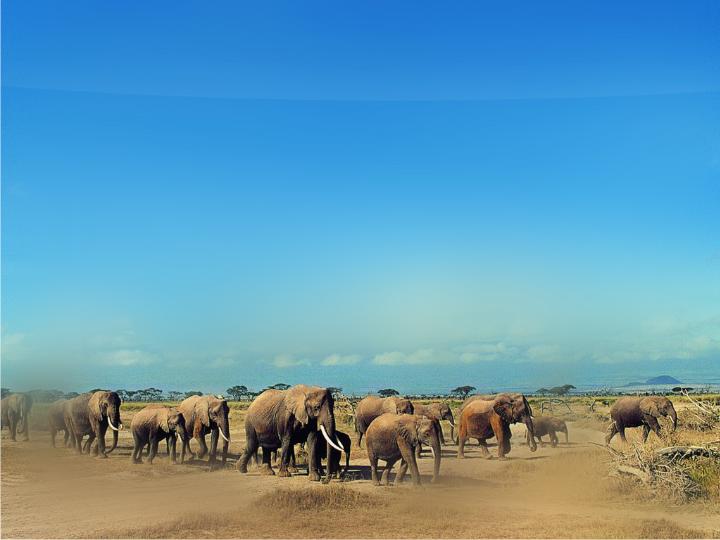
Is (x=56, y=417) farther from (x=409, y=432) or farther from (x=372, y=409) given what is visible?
(x=409, y=432)

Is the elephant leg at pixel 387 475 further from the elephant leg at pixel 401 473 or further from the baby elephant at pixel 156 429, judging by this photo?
the baby elephant at pixel 156 429

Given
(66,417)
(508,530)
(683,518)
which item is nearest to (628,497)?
(683,518)

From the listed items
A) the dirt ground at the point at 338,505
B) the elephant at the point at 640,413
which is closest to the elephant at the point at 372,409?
the dirt ground at the point at 338,505

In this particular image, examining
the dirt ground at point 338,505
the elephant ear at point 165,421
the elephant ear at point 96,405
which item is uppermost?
the elephant ear at point 96,405

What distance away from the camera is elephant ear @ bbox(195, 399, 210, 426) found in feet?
106

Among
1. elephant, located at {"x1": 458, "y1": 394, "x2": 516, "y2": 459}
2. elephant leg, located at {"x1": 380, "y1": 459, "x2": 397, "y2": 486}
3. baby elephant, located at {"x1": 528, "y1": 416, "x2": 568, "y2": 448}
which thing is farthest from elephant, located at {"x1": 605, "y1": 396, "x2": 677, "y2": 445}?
elephant leg, located at {"x1": 380, "y1": 459, "x2": 397, "y2": 486}

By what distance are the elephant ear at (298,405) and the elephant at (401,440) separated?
2.51 meters

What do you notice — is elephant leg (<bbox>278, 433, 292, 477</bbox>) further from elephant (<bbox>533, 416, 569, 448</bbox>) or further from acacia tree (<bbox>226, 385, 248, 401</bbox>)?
acacia tree (<bbox>226, 385, 248, 401</bbox>)

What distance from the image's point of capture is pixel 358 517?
66.7ft

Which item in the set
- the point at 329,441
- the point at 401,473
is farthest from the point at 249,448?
the point at 401,473

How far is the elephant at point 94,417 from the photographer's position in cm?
3534

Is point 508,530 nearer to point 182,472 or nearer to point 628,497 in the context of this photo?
point 628,497

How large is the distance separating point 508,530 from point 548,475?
364 inches

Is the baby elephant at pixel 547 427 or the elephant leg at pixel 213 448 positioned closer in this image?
the elephant leg at pixel 213 448
